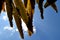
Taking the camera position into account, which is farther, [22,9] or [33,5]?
[33,5]

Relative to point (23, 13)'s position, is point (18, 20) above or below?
below

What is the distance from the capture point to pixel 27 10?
1122mm

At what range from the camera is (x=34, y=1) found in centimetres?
121

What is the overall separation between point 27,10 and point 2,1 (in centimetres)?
28

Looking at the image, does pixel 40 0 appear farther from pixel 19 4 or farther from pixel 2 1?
pixel 2 1

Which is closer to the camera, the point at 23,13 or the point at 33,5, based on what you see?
the point at 23,13

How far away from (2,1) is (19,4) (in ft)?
0.80

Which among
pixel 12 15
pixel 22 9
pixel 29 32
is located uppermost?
pixel 22 9

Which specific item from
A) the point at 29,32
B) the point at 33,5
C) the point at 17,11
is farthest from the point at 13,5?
the point at 29,32

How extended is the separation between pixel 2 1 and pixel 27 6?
27cm

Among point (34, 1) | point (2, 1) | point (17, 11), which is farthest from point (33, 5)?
point (2, 1)

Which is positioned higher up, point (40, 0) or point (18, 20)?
point (40, 0)

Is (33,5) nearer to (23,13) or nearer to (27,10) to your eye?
(27,10)

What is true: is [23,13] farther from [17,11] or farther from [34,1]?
[34,1]
